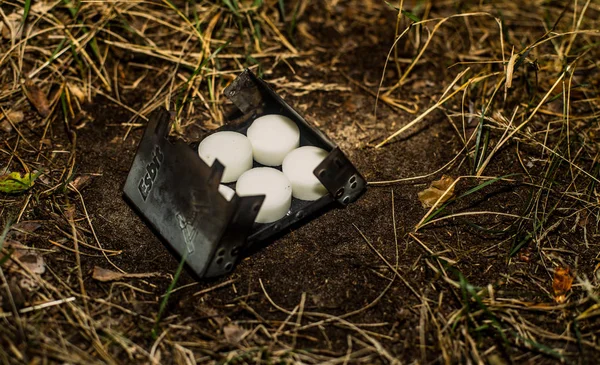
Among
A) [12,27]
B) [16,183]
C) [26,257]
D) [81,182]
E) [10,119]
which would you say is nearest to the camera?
[26,257]

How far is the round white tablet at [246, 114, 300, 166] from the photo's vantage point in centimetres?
222

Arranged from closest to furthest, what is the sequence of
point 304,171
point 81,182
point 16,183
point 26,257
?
point 26,257 → point 304,171 → point 16,183 → point 81,182

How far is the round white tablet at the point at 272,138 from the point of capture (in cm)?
222

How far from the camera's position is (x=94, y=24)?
2787 mm

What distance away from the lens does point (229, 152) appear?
212cm

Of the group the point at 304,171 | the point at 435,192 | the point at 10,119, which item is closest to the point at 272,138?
the point at 304,171

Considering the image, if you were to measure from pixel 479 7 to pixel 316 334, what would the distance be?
2.19 metres

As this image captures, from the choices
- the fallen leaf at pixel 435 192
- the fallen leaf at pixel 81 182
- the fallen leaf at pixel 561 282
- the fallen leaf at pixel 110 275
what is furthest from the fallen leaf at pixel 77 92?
the fallen leaf at pixel 561 282

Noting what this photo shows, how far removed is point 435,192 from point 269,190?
702 mm

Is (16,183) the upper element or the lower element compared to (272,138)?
upper

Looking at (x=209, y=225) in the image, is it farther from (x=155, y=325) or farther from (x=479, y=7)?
(x=479, y=7)

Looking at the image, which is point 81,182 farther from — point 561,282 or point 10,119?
point 561,282

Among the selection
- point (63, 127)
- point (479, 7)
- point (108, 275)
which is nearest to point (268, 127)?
point (108, 275)

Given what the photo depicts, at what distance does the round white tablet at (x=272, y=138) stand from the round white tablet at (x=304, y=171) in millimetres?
50
